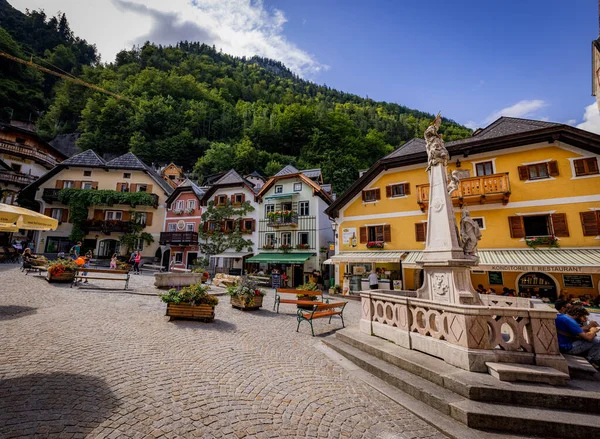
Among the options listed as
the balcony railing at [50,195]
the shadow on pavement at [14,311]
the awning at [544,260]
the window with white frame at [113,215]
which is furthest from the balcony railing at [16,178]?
the awning at [544,260]

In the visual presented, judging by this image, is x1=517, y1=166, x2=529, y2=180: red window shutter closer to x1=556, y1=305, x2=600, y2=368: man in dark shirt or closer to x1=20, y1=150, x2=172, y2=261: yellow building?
x1=556, y1=305, x2=600, y2=368: man in dark shirt

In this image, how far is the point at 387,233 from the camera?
19.2 m

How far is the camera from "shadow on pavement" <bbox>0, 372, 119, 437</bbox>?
9.80 feet

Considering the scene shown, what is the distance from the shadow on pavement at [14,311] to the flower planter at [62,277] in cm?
615

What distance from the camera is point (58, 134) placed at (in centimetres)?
5378

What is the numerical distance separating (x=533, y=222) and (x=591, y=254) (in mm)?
2989

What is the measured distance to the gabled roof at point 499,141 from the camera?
14.3m

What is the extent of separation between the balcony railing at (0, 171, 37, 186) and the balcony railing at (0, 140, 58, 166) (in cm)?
330

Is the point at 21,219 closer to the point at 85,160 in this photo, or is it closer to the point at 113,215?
the point at 113,215

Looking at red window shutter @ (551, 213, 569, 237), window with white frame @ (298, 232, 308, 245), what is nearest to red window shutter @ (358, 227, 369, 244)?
window with white frame @ (298, 232, 308, 245)

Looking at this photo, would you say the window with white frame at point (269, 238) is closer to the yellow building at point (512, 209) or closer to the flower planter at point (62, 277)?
the yellow building at point (512, 209)

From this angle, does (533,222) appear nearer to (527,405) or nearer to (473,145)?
(473,145)

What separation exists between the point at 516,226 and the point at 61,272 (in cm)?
2473

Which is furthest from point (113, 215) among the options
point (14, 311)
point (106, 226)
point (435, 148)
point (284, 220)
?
point (435, 148)
